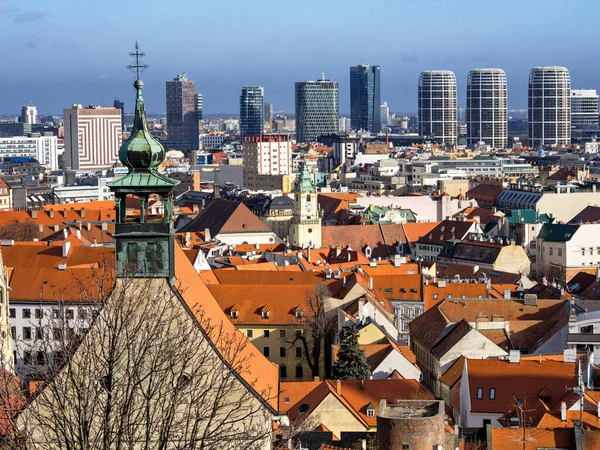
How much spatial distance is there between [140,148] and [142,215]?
127 cm

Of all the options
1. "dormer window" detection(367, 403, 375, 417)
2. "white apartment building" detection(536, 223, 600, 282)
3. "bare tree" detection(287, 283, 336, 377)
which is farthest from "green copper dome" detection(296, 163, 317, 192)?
"dormer window" detection(367, 403, 375, 417)

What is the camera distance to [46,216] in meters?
112

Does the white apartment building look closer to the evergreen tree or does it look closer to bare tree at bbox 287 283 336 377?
bare tree at bbox 287 283 336 377

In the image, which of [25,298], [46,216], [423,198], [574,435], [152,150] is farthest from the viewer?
[423,198]

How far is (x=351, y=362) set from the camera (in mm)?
48125

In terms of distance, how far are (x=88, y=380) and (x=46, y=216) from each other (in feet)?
306

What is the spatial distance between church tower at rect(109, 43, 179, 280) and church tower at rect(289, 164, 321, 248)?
76.0 meters

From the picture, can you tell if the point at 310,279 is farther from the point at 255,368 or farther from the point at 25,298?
the point at 255,368

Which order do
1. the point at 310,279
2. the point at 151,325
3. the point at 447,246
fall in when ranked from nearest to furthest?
the point at 151,325 → the point at 310,279 → the point at 447,246

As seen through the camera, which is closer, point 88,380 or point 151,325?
point 88,380

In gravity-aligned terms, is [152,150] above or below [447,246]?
above

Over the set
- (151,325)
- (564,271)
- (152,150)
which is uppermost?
(152,150)

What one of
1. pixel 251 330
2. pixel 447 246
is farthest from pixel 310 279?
pixel 447 246

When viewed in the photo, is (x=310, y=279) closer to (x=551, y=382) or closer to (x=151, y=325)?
(x=551, y=382)
